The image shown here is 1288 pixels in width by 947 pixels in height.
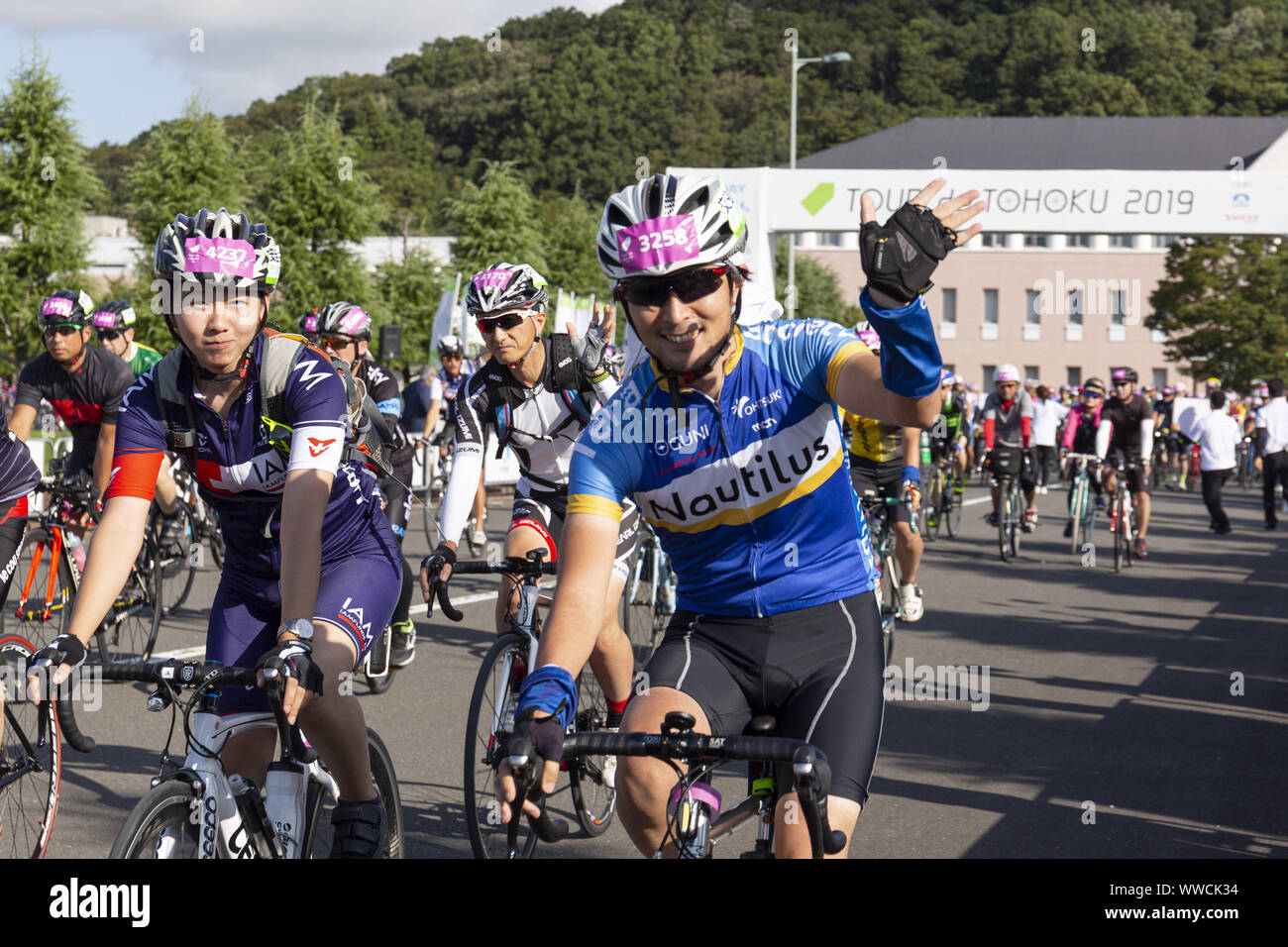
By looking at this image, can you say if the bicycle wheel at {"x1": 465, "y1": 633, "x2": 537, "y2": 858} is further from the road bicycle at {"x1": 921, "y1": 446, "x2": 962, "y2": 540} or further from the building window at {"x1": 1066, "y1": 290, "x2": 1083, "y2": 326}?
the building window at {"x1": 1066, "y1": 290, "x2": 1083, "y2": 326}

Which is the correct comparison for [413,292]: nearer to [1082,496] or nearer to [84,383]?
[1082,496]

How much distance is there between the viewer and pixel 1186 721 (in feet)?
27.4

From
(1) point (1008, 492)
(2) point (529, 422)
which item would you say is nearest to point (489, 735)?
(2) point (529, 422)

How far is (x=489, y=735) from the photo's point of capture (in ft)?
17.9

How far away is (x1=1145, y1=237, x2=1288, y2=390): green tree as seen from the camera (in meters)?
57.1

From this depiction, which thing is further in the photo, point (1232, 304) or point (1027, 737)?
point (1232, 304)

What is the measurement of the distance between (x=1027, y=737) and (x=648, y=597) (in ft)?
8.46

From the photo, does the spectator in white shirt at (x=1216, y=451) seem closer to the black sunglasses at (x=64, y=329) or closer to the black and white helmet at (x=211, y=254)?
the black sunglasses at (x=64, y=329)

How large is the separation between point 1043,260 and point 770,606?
83016 millimetres

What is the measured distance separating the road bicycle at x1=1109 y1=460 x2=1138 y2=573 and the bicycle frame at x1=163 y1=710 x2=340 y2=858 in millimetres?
13806

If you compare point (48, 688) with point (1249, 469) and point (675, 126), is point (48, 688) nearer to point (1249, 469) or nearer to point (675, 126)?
point (1249, 469)

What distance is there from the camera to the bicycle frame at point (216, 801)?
11.2 feet
